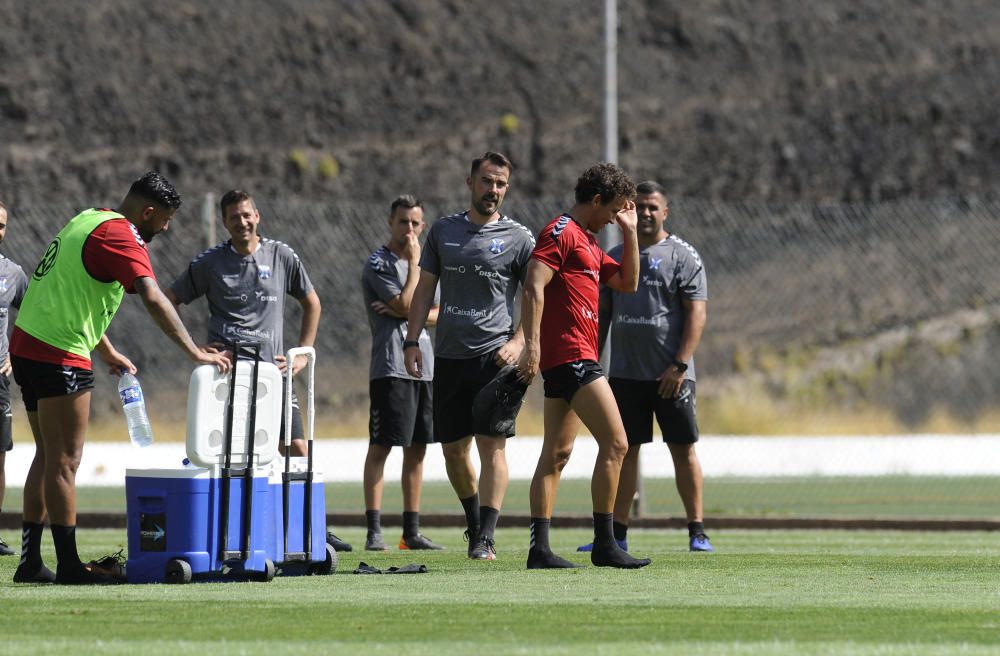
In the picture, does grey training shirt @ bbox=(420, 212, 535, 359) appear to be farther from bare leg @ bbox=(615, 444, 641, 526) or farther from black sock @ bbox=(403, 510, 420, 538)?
black sock @ bbox=(403, 510, 420, 538)

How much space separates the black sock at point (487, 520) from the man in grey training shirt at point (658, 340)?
130 cm

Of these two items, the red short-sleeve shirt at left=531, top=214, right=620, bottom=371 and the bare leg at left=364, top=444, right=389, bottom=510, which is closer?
the red short-sleeve shirt at left=531, top=214, right=620, bottom=371

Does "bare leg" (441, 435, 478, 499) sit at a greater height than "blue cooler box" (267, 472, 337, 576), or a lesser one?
greater

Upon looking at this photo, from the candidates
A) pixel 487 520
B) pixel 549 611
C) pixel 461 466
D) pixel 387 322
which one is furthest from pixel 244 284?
pixel 549 611

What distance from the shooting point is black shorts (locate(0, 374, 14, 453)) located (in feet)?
40.7

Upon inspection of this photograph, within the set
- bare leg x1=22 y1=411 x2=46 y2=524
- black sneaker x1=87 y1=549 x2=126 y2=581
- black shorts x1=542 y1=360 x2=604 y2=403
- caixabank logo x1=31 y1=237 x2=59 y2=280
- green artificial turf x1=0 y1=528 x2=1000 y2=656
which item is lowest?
green artificial turf x1=0 y1=528 x2=1000 y2=656

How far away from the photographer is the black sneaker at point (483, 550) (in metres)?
10.6

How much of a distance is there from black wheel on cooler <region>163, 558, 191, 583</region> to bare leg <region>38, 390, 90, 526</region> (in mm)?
506

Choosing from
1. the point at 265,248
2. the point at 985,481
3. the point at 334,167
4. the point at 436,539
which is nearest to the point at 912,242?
the point at 985,481

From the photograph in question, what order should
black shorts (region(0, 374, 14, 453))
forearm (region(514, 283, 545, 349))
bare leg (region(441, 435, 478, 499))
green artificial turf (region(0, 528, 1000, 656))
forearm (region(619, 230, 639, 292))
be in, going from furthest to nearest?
Result: black shorts (region(0, 374, 14, 453)) < bare leg (region(441, 435, 478, 499)) < forearm (region(619, 230, 639, 292)) < forearm (region(514, 283, 545, 349)) < green artificial turf (region(0, 528, 1000, 656))

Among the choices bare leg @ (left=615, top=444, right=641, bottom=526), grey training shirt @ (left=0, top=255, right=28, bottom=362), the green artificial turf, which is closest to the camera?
the green artificial turf

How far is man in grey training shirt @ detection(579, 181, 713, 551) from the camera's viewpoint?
464 inches

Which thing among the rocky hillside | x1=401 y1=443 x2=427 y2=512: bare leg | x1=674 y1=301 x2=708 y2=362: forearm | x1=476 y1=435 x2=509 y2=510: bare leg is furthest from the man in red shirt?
the rocky hillside

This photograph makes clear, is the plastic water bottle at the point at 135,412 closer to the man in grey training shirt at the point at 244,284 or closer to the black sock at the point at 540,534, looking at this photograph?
the black sock at the point at 540,534
